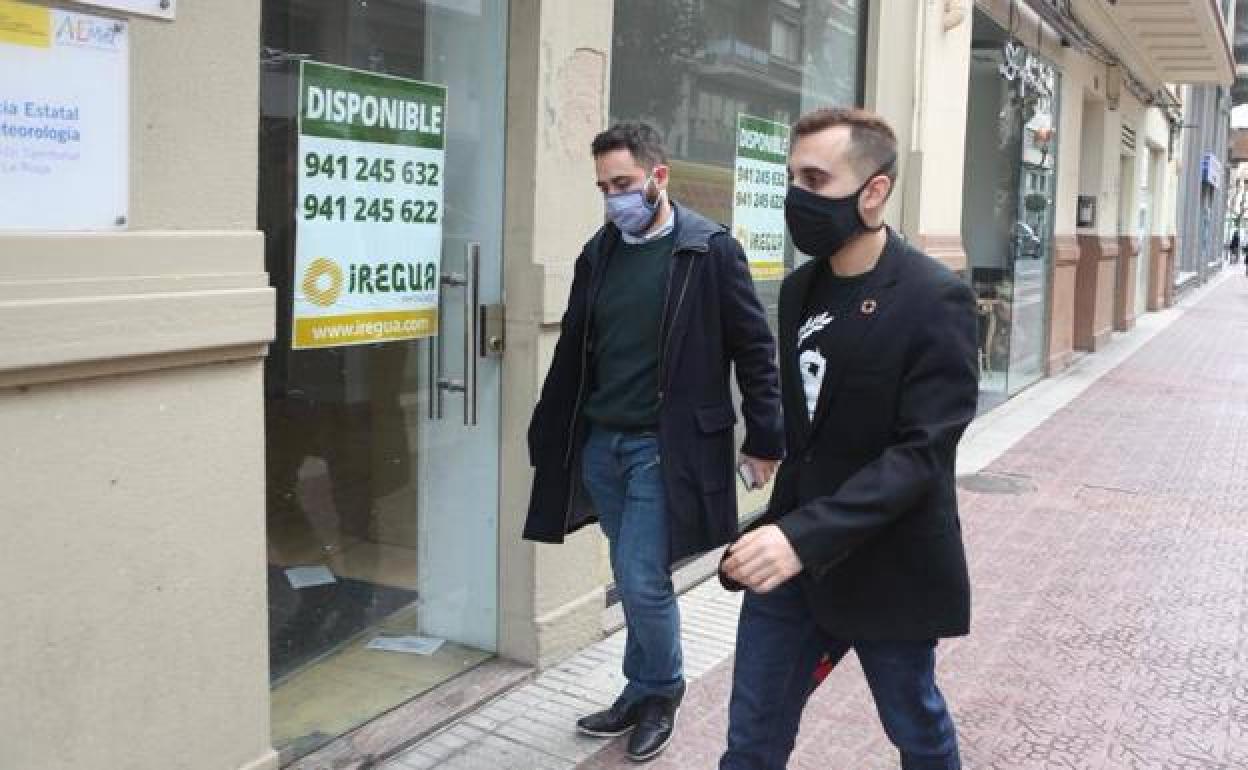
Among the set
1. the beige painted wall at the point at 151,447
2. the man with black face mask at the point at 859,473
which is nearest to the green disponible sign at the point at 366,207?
the beige painted wall at the point at 151,447

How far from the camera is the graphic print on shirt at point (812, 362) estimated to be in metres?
2.58

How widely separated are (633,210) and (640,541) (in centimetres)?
96

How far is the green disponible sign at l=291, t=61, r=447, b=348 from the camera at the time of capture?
3.61m

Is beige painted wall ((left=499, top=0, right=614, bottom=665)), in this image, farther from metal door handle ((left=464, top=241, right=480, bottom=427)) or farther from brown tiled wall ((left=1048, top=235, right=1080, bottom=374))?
brown tiled wall ((left=1048, top=235, right=1080, bottom=374))

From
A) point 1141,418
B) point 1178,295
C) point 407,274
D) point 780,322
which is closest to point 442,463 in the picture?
point 407,274

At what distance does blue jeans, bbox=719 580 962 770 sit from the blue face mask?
123 centimetres

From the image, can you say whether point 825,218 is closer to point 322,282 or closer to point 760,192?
point 322,282

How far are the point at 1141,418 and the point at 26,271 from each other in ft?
34.0

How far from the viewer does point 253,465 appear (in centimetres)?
311

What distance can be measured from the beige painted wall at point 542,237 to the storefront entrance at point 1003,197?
7380 millimetres

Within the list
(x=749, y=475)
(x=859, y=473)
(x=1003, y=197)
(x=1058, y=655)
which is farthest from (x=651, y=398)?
(x=1003, y=197)

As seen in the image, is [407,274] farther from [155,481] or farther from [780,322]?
[780,322]

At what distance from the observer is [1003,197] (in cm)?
1152

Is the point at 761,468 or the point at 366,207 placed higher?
the point at 366,207
